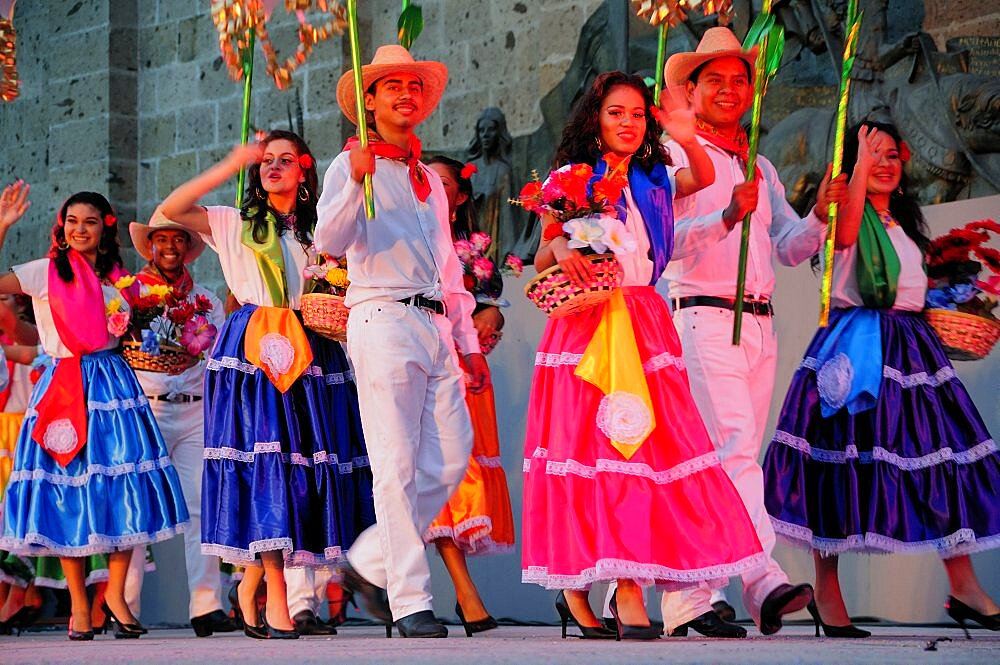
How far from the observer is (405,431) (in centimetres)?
504

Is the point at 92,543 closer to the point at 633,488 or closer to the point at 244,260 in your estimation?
the point at 244,260

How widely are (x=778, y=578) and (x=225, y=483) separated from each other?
2.27 m

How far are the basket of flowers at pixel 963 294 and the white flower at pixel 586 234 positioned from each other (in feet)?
5.54

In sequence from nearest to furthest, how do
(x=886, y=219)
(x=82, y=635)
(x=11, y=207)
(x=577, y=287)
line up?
(x=577, y=287) < (x=886, y=219) < (x=11, y=207) < (x=82, y=635)

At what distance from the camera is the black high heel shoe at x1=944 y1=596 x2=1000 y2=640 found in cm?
551

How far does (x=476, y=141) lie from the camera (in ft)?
30.3

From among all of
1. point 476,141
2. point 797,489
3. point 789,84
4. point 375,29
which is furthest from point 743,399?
point 375,29

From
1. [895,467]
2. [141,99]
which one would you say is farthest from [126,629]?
[141,99]

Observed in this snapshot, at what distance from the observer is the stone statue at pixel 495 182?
895cm

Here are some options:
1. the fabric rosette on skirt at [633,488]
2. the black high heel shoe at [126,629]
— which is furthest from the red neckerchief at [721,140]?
the black high heel shoe at [126,629]

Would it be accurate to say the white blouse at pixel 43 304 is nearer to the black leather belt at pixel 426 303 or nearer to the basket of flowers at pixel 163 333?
the basket of flowers at pixel 163 333

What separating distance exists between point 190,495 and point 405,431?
253 centimetres

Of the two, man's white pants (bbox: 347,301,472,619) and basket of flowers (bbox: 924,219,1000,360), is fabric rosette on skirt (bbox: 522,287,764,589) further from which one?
basket of flowers (bbox: 924,219,1000,360)

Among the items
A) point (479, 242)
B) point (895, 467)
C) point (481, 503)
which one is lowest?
point (481, 503)
